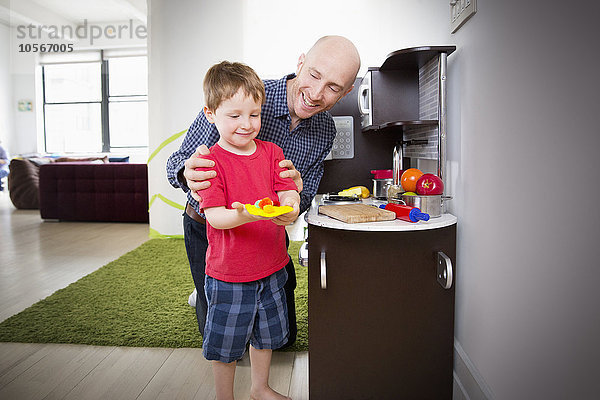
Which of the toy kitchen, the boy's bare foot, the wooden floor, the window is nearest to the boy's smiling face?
the toy kitchen

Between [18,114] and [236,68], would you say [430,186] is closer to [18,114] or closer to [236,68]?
[236,68]

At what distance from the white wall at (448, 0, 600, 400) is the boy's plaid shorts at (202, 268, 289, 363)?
0.66 metres

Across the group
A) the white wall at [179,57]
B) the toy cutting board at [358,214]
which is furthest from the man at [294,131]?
the white wall at [179,57]

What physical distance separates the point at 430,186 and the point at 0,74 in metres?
10.4

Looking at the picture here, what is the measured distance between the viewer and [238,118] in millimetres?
1287

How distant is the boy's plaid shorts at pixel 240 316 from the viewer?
4.60ft

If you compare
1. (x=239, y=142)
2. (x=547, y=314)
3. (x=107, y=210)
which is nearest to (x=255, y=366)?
(x=239, y=142)

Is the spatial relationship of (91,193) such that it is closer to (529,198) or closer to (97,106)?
(97,106)

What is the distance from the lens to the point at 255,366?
5.14 feet

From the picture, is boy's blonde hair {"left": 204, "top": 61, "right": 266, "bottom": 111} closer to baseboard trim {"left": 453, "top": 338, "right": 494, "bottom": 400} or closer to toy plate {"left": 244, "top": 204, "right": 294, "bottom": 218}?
toy plate {"left": 244, "top": 204, "right": 294, "bottom": 218}

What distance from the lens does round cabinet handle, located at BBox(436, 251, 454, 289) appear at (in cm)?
138

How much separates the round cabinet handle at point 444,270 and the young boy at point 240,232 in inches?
19.3

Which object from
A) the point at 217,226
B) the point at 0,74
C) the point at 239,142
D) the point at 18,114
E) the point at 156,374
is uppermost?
the point at 0,74

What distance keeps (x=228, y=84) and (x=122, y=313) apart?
1663 millimetres
